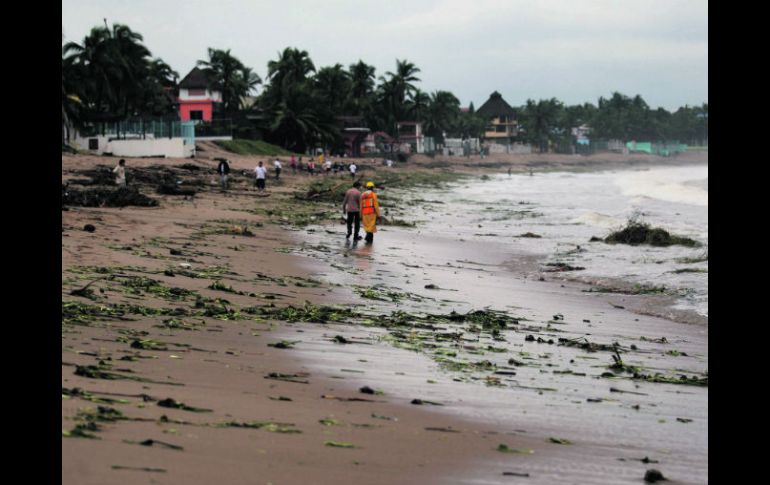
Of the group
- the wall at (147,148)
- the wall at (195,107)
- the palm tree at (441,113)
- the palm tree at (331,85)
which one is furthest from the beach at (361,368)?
the palm tree at (441,113)

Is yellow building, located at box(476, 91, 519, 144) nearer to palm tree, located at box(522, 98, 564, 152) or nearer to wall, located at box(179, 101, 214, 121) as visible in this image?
palm tree, located at box(522, 98, 564, 152)

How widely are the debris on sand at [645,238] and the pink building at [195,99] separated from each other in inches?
2636

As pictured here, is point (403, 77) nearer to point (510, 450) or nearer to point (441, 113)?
point (441, 113)

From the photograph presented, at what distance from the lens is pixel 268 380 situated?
675cm

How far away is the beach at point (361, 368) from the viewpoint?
16.3 feet

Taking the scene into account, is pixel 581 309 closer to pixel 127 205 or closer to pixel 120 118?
pixel 127 205

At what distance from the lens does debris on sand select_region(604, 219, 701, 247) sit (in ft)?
74.8

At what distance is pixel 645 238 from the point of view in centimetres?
2312

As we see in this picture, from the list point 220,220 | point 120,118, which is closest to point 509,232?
point 220,220

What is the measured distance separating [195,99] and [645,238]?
68610 millimetres
